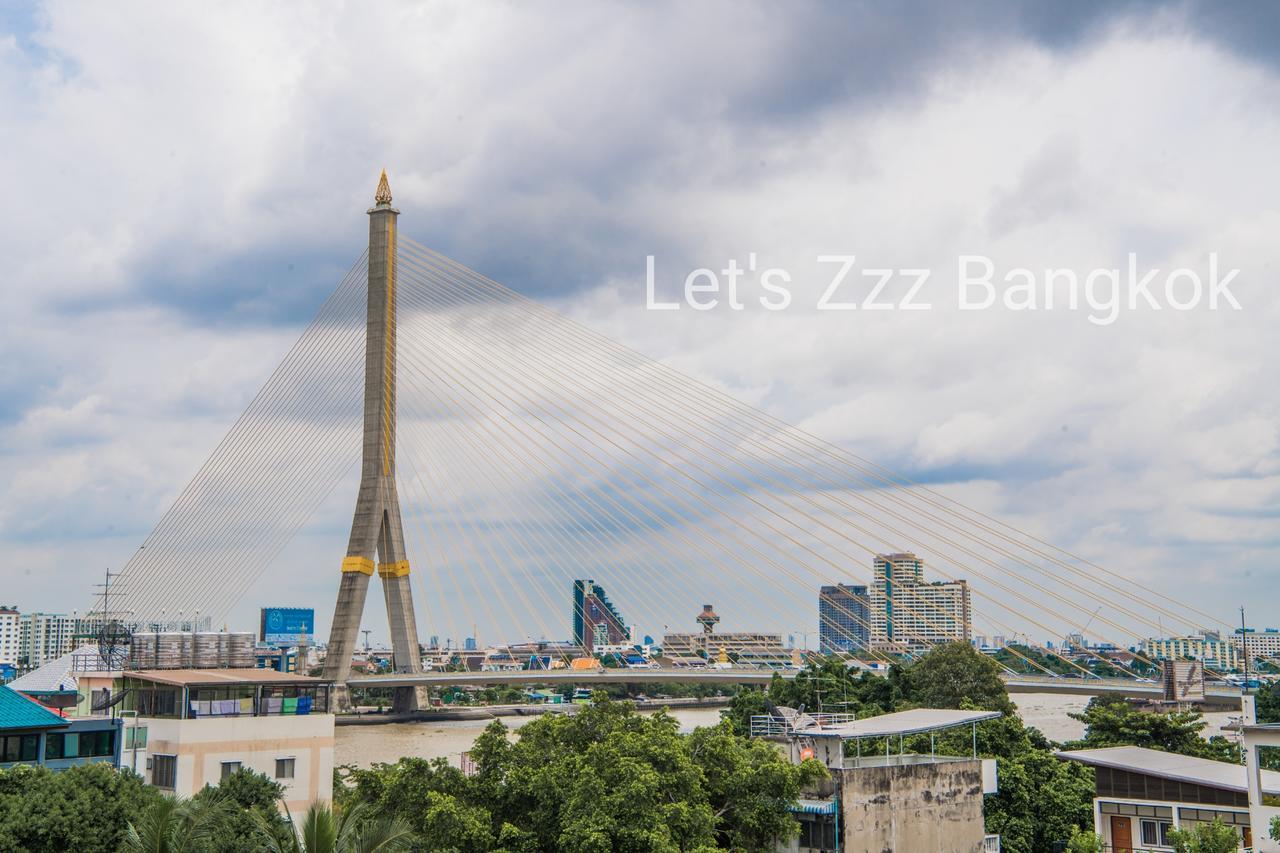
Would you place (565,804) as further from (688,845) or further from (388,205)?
(388,205)

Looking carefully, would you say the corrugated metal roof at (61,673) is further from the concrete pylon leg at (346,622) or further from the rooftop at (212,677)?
the concrete pylon leg at (346,622)

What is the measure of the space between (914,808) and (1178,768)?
429cm

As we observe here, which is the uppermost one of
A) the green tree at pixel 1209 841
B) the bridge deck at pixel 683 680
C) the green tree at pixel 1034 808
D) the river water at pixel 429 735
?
the bridge deck at pixel 683 680

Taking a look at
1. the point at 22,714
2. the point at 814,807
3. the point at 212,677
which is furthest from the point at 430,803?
the point at 22,714

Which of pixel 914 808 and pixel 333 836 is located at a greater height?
pixel 333 836

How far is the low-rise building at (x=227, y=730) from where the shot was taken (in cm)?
1942

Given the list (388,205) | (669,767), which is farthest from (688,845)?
(388,205)

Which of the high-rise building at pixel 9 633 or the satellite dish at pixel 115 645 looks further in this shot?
the high-rise building at pixel 9 633

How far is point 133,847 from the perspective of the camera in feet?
40.1

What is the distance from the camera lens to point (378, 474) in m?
45.1

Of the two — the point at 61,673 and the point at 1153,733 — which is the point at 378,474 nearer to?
the point at 61,673

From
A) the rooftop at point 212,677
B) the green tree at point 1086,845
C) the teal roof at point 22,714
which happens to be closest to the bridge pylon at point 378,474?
the rooftop at point 212,677

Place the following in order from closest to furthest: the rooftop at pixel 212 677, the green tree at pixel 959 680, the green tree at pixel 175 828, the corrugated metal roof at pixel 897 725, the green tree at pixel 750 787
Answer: the green tree at pixel 175 828 < the green tree at pixel 750 787 < the corrugated metal roof at pixel 897 725 < the rooftop at pixel 212 677 < the green tree at pixel 959 680

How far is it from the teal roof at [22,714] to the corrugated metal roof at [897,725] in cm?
1140
